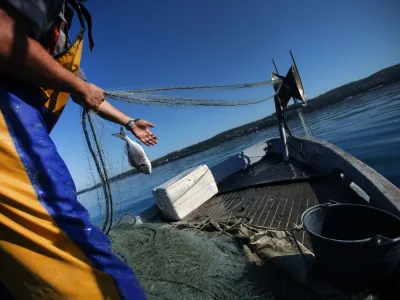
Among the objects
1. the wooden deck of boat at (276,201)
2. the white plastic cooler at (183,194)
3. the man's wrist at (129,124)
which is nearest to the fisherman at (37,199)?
the man's wrist at (129,124)

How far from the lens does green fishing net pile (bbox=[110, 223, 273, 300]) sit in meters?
2.44

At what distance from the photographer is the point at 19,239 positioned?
4.11 feet

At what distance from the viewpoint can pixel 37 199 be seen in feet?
4.39

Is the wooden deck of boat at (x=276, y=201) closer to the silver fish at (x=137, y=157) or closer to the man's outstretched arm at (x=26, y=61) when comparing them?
the silver fish at (x=137, y=157)

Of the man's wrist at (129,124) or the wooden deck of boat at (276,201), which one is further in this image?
the wooden deck of boat at (276,201)

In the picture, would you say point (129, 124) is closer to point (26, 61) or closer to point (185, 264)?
point (26, 61)

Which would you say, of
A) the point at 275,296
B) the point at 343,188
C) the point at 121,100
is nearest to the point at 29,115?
the point at 121,100

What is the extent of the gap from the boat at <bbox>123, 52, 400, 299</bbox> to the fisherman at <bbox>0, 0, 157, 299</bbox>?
199cm

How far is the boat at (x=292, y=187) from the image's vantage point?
11.3 ft

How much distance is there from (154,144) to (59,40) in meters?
1.16

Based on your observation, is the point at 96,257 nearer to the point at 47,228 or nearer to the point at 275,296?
the point at 47,228

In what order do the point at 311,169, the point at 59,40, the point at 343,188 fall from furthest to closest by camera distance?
the point at 311,169 → the point at 343,188 → the point at 59,40

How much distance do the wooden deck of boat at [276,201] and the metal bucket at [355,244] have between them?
0.72 metres

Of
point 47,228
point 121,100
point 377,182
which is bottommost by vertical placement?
point 377,182
